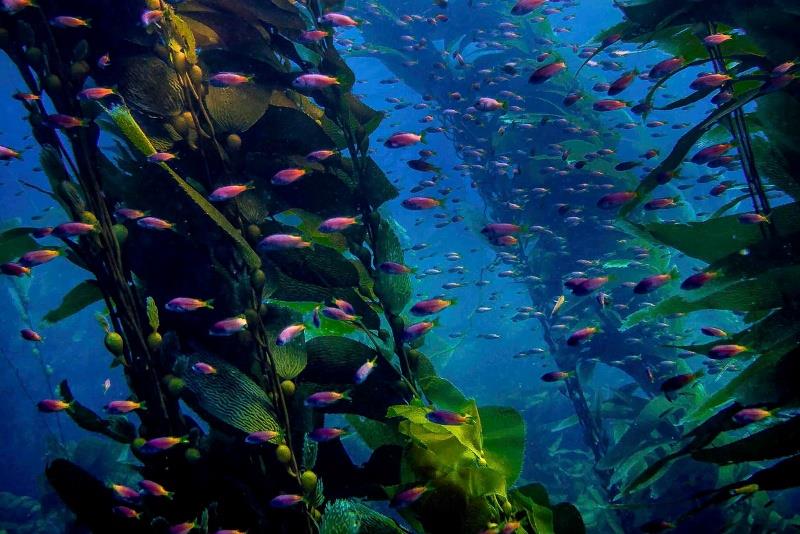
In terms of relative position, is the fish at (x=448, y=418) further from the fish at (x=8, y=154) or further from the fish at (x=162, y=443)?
the fish at (x=8, y=154)

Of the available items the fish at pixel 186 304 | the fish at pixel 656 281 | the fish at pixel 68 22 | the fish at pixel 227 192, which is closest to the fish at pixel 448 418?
the fish at pixel 186 304

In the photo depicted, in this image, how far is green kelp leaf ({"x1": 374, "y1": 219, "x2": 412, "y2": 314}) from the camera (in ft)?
7.22

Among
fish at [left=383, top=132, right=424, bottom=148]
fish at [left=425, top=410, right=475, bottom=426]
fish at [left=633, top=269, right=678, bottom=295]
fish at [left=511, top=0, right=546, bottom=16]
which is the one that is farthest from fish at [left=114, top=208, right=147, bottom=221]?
Answer: fish at [left=511, top=0, right=546, bottom=16]

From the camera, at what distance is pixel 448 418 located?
171 centimetres

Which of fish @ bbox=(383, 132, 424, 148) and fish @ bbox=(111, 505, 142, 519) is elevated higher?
fish @ bbox=(383, 132, 424, 148)

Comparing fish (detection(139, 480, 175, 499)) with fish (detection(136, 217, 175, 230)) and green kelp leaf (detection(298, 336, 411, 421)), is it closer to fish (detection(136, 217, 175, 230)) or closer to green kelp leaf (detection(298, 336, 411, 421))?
green kelp leaf (detection(298, 336, 411, 421))

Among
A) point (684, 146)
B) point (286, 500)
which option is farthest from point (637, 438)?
point (286, 500)

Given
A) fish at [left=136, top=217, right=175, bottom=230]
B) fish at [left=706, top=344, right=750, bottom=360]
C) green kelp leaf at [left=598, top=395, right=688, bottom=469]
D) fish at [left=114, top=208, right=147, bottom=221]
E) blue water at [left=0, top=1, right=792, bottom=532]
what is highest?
fish at [left=114, top=208, right=147, bottom=221]

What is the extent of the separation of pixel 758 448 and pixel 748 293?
25.4 inches

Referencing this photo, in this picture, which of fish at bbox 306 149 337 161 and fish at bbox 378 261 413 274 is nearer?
fish at bbox 378 261 413 274

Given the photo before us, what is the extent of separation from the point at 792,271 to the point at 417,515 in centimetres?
169

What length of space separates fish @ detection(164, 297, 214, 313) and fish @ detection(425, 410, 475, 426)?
105cm

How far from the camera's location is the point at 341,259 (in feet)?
7.39

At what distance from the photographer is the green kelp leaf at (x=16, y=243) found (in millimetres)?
2082
